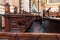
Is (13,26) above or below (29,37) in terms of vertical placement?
below

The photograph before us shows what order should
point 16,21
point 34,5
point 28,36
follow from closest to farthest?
point 28,36 → point 16,21 → point 34,5

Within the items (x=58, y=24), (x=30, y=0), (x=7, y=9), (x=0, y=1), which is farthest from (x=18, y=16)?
(x=30, y=0)

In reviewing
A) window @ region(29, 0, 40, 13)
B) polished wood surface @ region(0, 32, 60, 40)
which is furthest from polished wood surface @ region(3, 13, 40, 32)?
window @ region(29, 0, 40, 13)

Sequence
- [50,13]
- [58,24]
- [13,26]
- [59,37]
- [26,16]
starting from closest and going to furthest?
[59,37], [58,24], [13,26], [26,16], [50,13]

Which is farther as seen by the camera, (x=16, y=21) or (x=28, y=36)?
(x=16, y=21)

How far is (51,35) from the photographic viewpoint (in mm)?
1657

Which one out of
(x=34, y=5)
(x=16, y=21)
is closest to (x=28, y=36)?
(x=16, y=21)

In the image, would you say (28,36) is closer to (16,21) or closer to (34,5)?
(16,21)

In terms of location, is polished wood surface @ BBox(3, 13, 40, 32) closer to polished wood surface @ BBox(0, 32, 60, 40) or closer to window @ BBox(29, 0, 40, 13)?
polished wood surface @ BBox(0, 32, 60, 40)

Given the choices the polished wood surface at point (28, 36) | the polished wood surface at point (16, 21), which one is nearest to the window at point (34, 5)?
the polished wood surface at point (16, 21)

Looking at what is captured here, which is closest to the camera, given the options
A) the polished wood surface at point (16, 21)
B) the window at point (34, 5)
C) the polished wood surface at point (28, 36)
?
the polished wood surface at point (28, 36)

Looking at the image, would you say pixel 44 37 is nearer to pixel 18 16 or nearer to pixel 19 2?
pixel 18 16

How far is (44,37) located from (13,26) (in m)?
2.61

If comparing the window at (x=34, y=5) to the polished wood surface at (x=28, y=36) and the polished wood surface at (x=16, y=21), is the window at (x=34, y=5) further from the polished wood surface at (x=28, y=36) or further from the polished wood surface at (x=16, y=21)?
the polished wood surface at (x=28, y=36)
